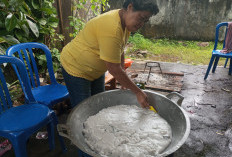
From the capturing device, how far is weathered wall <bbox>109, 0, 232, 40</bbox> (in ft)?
22.7

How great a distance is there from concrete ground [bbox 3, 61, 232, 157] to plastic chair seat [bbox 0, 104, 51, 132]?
2.20 feet

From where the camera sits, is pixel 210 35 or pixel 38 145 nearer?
pixel 38 145

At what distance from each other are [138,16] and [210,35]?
7.14 metres

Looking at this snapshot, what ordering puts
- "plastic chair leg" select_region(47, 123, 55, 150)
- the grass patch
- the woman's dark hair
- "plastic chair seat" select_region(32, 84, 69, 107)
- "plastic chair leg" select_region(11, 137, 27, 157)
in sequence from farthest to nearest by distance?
the grass patch, "plastic chair seat" select_region(32, 84, 69, 107), "plastic chair leg" select_region(47, 123, 55, 150), "plastic chair leg" select_region(11, 137, 27, 157), the woman's dark hair

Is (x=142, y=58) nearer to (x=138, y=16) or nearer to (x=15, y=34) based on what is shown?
(x=15, y=34)

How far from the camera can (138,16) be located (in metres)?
1.24

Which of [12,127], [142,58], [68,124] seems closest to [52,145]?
[12,127]

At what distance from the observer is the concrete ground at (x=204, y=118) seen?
2.19 m

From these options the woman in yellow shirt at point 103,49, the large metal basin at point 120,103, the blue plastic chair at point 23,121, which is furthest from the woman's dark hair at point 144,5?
the blue plastic chair at point 23,121

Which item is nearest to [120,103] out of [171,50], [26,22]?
[26,22]

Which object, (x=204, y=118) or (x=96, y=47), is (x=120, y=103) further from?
(x=204, y=118)

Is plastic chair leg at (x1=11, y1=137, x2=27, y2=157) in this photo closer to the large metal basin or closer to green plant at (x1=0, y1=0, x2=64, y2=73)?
the large metal basin

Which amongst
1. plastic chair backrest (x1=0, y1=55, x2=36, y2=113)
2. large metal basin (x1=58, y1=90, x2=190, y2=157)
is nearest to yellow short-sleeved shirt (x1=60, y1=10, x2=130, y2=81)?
large metal basin (x1=58, y1=90, x2=190, y2=157)

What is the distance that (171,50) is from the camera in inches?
256
